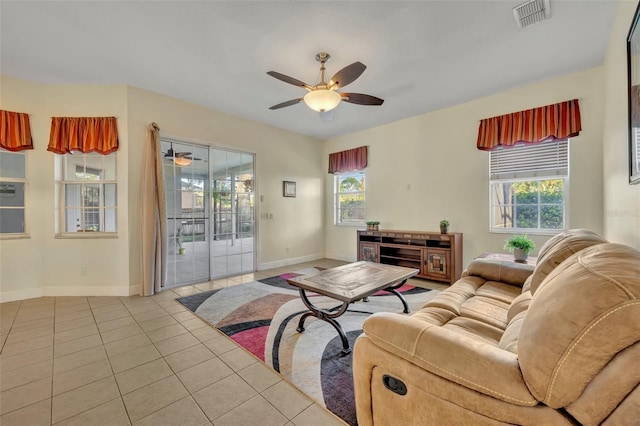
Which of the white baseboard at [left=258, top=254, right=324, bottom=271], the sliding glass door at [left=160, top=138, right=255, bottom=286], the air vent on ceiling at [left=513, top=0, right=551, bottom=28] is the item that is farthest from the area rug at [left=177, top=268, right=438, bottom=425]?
the air vent on ceiling at [left=513, top=0, right=551, bottom=28]

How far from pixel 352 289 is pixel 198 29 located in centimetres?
276

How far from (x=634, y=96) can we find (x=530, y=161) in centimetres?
221

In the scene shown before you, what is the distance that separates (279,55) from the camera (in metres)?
2.81

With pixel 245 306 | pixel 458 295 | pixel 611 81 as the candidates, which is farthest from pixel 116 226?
pixel 611 81

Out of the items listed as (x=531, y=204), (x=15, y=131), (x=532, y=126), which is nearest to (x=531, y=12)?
Answer: (x=532, y=126)

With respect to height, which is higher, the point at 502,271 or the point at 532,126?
the point at 532,126

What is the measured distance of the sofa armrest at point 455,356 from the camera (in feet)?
2.81

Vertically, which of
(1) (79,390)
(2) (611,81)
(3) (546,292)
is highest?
(2) (611,81)

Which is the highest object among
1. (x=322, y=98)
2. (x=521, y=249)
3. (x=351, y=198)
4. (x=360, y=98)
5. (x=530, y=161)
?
(x=360, y=98)

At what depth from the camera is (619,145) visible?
2.20m

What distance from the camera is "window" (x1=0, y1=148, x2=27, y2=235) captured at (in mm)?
3414

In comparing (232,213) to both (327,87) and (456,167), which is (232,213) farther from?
(456,167)

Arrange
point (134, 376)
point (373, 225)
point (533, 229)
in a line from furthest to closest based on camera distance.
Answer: point (373, 225), point (533, 229), point (134, 376)

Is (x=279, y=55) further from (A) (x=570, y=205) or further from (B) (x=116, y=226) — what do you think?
(A) (x=570, y=205)
